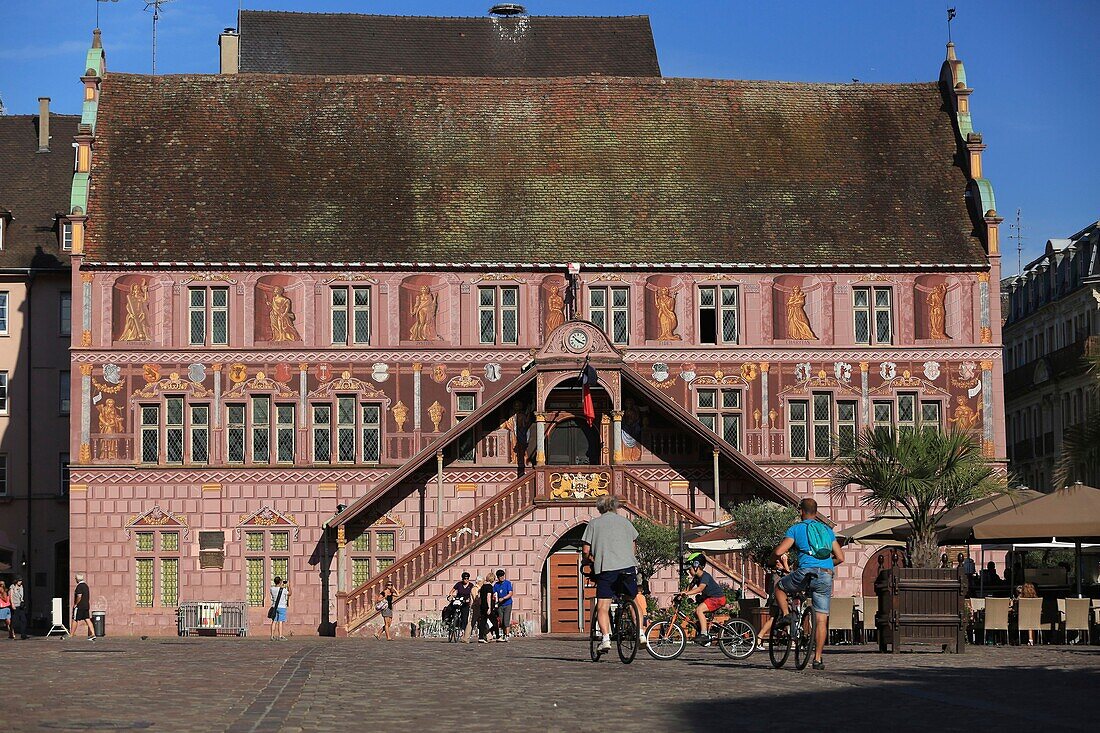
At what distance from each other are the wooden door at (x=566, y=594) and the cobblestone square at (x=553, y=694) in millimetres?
22851

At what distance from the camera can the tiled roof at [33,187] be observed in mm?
63031

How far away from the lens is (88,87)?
175ft

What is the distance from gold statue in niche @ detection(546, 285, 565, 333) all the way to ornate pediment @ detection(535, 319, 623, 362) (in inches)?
72.4

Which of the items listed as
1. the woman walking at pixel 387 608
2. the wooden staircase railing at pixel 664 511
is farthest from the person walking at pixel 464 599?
the wooden staircase railing at pixel 664 511

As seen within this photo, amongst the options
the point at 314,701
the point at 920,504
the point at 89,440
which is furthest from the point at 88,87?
the point at 314,701

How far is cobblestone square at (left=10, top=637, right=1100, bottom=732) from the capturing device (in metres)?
15.4

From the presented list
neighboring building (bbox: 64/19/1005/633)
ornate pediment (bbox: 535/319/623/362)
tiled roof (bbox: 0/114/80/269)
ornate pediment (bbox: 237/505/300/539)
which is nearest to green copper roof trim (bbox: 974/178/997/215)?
neighboring building (bbox: 64/19/1005/633)

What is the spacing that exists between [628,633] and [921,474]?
12.3 m

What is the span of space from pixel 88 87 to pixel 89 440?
9893 mm

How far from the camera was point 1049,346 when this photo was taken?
81.1 m

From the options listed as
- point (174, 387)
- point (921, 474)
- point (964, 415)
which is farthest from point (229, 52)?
point (921, 474)

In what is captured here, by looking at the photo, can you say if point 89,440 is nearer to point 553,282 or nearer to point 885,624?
point 553,282

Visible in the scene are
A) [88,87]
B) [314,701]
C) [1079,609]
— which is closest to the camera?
[314,701]

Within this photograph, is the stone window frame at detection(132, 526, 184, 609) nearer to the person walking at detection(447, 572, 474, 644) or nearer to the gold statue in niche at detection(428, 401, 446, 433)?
the gold statue in niche at detection(428, 401, 446, 433)
